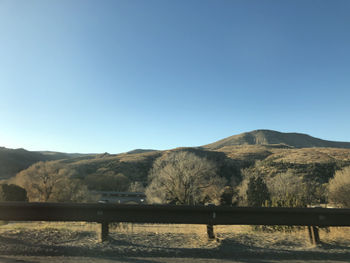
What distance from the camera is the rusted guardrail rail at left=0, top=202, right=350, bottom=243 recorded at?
4734mm

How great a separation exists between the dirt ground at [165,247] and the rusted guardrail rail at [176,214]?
40cm

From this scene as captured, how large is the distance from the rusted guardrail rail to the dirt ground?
0.40 metres

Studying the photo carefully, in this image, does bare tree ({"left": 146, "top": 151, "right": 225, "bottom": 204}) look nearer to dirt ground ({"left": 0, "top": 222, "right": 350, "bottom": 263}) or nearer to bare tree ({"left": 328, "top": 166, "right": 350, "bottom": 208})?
bare tree ({"left": 328, "top": 166, "right": 350, "bottom": 208})

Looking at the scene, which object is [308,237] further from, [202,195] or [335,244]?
[202,195]

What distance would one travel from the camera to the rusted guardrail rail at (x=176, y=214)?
15.5 ft

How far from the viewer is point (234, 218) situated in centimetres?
475

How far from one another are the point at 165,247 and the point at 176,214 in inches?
26.4

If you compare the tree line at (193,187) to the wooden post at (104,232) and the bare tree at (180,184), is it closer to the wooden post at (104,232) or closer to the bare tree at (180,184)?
the bare tree at (180,184)

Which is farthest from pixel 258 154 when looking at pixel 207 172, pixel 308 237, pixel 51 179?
pixel 308 237

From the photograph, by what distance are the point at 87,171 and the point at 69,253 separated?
8917 cm

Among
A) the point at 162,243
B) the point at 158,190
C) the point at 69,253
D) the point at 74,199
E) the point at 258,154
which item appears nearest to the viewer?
the point at 69,253

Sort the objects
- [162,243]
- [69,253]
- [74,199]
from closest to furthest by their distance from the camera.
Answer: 1. [69,253]
2. [162,243]
3. [74,199]

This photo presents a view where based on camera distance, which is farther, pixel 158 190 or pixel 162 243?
pixel 158 190

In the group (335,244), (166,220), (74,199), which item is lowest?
(74,199)
